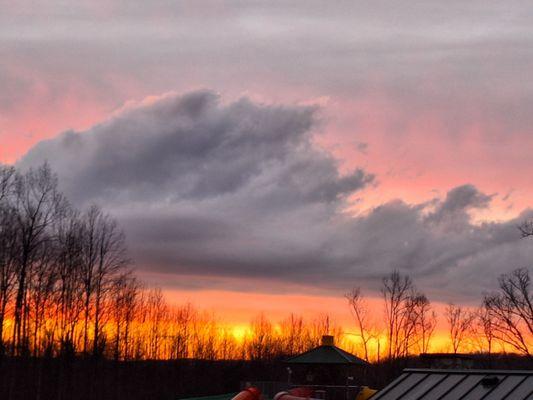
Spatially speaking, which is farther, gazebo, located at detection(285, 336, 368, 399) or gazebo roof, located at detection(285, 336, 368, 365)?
gazebo, located at detection(285, 336, 368, 399)

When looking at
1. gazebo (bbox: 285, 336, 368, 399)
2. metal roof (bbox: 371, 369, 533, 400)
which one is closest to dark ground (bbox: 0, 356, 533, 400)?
gazebo (bbox: 285, 336, 368, 399)

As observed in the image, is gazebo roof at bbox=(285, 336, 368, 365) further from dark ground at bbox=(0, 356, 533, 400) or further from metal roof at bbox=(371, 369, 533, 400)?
metal roof at bbox=(371, 369, 533, 400)

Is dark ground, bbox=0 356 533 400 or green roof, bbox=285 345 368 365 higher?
green roof, bbox=285 345 368 365

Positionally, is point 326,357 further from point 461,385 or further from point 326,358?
point 461,385

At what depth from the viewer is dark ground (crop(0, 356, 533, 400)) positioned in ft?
214

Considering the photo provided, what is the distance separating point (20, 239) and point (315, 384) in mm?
28074

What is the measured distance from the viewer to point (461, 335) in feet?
339

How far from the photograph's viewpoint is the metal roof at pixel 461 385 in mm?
18422

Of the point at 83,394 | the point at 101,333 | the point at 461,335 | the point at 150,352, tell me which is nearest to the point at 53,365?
the point at 83,394

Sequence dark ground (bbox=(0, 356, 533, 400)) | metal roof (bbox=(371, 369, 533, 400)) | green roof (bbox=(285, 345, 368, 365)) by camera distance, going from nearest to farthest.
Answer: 1. metal roof (bbox=(371, 369, 533, 400))
2. green roof (bbox=(285, 345, 368, 365))
3. dark ground (bbox=(0, 356, 533, 400))

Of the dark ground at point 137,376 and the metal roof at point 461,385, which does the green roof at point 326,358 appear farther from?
the metal roof at point 461,385

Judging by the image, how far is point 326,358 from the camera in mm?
50875

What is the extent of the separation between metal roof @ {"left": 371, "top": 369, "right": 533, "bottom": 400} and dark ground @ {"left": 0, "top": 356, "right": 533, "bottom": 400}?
1724 inches

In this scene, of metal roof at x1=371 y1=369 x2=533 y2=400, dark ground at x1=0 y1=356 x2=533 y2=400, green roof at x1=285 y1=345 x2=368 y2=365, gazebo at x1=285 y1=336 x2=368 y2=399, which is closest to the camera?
metal roof at x1=371 y1=369 x2=533 y2=400
